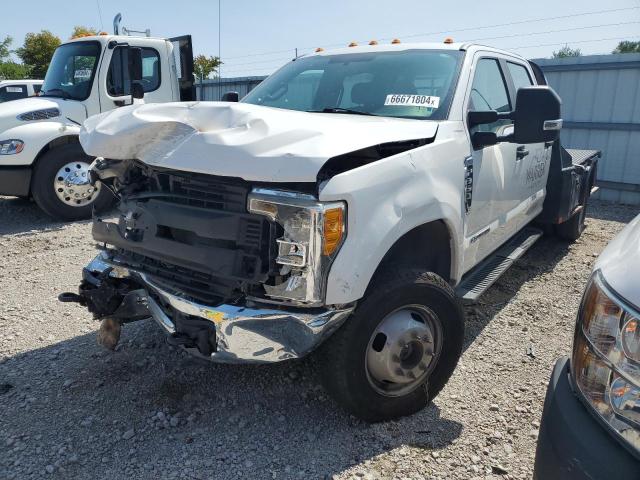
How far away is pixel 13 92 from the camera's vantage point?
13383 millimetres

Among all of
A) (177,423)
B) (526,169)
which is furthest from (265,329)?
(526,169)

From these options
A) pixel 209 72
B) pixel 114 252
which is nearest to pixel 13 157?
pixel 114 252

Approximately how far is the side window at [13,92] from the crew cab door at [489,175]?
12876mm

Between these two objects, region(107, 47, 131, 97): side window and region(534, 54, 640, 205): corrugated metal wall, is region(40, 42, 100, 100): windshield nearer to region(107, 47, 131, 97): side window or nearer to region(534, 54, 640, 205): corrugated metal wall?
region(107, 47, 131, 97): side window

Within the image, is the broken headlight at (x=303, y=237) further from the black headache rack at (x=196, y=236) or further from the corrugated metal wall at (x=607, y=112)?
the corrugated metal wall at (x=607, y=112)

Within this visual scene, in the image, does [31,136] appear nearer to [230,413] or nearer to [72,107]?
[72,107]

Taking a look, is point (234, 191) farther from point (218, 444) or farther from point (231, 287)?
point (218, 444)

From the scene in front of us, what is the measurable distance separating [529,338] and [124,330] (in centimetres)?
296

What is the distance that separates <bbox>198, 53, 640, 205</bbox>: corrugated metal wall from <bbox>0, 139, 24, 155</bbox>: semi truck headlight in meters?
8.88

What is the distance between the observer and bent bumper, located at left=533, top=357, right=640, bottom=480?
135 cm

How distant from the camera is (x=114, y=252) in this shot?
2.99 m

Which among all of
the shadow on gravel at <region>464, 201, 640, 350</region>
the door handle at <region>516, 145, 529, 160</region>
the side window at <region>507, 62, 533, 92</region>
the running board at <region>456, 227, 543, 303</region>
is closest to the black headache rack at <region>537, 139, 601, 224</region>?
the running board at <region>456, 227, 543, 303</region>

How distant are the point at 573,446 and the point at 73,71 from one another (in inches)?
316

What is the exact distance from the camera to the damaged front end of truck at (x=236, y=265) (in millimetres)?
2254
